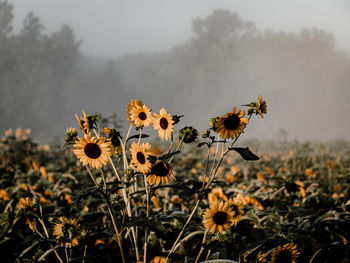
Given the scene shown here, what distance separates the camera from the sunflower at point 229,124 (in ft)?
3.19

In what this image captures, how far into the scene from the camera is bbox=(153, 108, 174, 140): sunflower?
99 cm

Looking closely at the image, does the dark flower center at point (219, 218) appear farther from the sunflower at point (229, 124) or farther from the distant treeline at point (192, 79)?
the distant treeline at point (192, 79)

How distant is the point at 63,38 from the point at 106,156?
30556mm

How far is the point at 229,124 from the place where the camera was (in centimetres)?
98

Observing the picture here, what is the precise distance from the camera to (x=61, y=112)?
2561 cm

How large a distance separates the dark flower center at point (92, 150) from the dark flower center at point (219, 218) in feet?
1.72

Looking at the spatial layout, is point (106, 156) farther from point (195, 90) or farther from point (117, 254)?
point (195, 90)

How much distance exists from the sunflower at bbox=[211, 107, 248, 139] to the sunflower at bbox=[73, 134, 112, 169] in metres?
0.41

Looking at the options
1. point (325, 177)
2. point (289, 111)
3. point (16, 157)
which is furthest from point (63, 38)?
point (325, 177)

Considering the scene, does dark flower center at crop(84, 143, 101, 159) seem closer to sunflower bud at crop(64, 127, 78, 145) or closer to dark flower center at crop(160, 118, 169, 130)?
sunflower bud at crop(64, 127, 78, 145)

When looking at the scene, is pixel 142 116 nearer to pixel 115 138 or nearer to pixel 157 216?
pixel 115 138

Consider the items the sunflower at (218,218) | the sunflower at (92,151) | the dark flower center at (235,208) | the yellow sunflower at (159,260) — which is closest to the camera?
the sunflower at (92,151)

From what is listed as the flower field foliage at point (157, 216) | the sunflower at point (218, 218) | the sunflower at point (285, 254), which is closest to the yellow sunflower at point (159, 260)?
the flower field foliage at point (157, 216)

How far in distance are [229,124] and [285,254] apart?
1.94 ft
